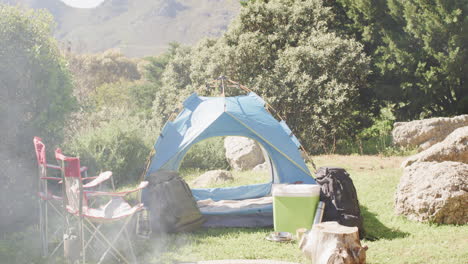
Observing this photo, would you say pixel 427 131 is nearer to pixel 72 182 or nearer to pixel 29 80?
pixel 29 80

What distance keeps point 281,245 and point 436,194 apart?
5.85 feet

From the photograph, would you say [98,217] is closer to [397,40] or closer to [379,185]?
[379,185]

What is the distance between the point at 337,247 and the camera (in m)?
3.68

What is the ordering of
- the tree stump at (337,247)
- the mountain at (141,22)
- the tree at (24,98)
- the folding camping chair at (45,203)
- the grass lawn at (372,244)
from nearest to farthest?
1. the tree stump at (337,247)
2. the grass lawn at (372,244)
3. the folding camping chair at (45,203)
4. the tree at (24,98)
5. the mountain at (141,22)

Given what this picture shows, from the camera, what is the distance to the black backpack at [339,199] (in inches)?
182

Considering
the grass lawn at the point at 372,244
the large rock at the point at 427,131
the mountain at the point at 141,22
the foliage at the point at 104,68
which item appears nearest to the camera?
the grass lawn at the point at 372,244

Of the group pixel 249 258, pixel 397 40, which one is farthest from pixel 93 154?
pixel 397 40

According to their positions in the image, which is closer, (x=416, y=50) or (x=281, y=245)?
(x=281, y=245)

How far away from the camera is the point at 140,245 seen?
4562 mm

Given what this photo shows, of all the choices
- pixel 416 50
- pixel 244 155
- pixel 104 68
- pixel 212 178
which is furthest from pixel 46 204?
pixel 104 68

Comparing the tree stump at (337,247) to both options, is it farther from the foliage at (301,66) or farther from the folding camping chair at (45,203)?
the foliage at (301,66)

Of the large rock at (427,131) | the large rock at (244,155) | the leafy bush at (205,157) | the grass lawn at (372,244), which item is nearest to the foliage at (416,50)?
the large rock at (427,131)

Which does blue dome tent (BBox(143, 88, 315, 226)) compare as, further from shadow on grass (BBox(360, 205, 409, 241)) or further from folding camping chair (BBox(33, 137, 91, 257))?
folding camping chair (BBox(33, 137, 91, 257))

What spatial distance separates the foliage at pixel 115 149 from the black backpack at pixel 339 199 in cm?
420
